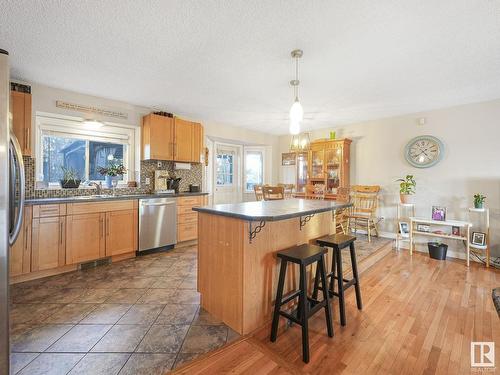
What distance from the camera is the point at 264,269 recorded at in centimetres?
191

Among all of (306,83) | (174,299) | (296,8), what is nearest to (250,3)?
(296,8)

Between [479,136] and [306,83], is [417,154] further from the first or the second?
[306,83]

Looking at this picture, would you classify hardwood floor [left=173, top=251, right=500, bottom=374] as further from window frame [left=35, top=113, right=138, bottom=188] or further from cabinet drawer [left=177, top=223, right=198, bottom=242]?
window frame [left=35, top=113, right=138, bottom=188]

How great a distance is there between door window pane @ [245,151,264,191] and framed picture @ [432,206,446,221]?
361 centimetres

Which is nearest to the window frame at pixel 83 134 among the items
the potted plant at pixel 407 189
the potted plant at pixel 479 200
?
the potted plant at pixel 407 189

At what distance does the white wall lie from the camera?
3455 millimetres

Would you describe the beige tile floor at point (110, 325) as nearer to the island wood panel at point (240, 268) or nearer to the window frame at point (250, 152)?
the island wood panel at point (240, 268)

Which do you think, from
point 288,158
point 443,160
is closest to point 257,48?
point 443,160

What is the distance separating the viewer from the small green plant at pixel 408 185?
397cm

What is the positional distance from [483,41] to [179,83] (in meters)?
3.04

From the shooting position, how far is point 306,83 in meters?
2.89

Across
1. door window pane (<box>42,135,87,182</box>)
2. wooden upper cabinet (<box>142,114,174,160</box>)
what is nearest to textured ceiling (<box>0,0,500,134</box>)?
wooden upper cabinet (<box>142,114,174,160</box>)

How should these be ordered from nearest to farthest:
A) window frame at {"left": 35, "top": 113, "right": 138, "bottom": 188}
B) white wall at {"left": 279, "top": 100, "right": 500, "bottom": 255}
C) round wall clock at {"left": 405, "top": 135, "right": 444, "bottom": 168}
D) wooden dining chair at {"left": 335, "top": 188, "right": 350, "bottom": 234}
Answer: window frame at {"left": 35, "top": 113, "right": 138, "bottom": 188} < white wall at {"left": 279, "top": 100, "right": 500, "bottom": 255} < round wall clock at {"left": 405, "top": 135, "right": 444, "bottom": 168} < wooden dining chair at {"left": 335, "top": 188, "right": 350, "bottom": 234}

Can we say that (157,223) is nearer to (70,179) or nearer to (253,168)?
(70,179)
